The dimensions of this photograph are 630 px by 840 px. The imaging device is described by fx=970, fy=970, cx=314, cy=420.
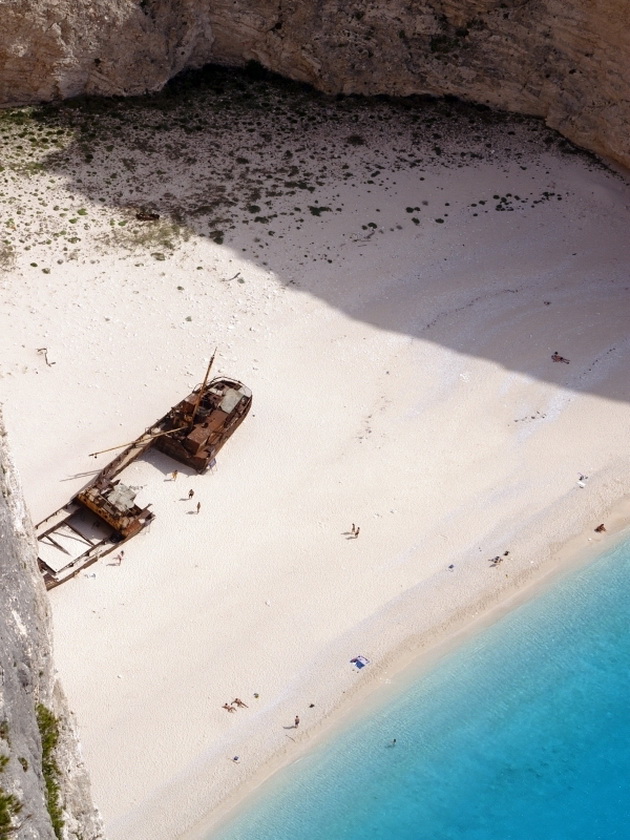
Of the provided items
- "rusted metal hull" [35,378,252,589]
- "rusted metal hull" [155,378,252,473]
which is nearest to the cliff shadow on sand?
"rusted metal hull" [155,378,252,473]

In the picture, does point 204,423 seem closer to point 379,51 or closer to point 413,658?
point 413,658

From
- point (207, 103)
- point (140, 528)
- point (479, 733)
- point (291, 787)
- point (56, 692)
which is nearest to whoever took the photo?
point (56, 692)

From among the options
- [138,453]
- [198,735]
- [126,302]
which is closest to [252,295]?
[126,302]

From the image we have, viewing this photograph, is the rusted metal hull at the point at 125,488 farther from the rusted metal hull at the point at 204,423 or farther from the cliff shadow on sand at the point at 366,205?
the cliff shadow on sand at the point at 366,205

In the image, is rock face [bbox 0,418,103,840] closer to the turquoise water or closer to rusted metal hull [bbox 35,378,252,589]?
the turquoise water

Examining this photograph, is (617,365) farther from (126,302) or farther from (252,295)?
(126,302)

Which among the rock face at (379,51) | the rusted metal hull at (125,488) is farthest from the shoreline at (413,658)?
the rock face at (379,51)

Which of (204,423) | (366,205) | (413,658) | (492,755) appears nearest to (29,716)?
(413,658)
